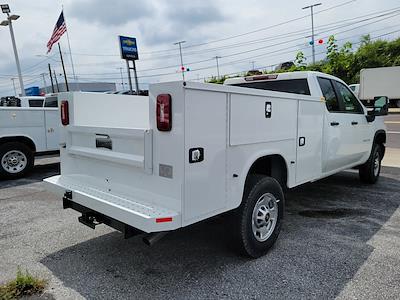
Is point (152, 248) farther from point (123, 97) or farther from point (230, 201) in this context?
point (123, 97)

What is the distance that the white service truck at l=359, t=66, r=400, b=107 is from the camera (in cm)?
2828

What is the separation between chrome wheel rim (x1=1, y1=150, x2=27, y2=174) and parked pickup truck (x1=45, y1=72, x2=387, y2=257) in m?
4.50

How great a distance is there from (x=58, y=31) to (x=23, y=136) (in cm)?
1548

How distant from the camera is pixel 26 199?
6090mm

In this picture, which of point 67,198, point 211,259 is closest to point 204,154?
point 211,259

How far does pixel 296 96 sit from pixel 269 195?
1.21m

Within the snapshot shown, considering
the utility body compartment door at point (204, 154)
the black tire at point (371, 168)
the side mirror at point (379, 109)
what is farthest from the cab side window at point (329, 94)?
the utility body compartment door at point (204, 154)

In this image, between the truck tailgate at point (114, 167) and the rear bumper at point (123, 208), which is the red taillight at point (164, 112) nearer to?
the truck tailgate at point (114, 167)

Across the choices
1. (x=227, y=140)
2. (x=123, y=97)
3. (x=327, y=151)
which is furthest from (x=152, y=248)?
(x=327, y=151)

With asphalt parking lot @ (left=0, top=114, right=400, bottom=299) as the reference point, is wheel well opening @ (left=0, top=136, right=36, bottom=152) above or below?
above

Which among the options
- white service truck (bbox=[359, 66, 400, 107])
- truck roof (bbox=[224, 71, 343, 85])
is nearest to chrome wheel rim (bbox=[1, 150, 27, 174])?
truck roof (bbox=[224, 71, 343, 85])

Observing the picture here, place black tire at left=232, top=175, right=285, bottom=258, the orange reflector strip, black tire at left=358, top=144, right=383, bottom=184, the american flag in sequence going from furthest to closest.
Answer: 1. the american flag
2. black tire at left=358, top=144, right=383, bottom=184
3. black tire at left=232, top=175, right=285, bottom=258
4. the orange reflector strip

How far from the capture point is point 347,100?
5.58m

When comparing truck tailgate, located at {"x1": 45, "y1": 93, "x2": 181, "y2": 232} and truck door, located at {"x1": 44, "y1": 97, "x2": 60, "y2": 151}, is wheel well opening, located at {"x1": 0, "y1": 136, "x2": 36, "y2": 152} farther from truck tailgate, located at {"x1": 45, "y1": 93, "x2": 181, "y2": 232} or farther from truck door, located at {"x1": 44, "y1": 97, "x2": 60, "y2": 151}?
truck tailgate, located at {"x1": 45, "y1": 93, "x2": 181, "y2": 232}
